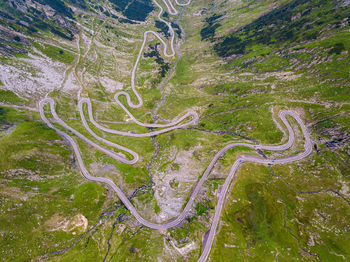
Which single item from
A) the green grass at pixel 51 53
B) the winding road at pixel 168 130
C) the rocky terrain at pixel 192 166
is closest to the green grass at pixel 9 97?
the rocky terrain at pixel 192 166

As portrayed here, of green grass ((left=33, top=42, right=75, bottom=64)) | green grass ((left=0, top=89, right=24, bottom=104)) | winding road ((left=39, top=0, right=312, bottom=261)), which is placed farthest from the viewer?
green grass ((left=33, top=42, right=75, bottom=64))

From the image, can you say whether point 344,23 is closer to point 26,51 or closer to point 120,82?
point 120,82

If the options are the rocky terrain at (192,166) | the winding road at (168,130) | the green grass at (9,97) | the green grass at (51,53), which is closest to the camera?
the rocky terrain at (192,166)

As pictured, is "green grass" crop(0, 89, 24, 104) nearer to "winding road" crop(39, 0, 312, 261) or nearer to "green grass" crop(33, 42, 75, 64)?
"winding road" crop(39, 0, 312, 261)

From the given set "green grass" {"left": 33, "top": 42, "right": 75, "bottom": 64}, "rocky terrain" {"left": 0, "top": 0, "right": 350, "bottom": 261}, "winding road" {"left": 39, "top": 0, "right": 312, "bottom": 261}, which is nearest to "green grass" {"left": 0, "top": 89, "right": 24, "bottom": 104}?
"rocky terrain" {"left": 0, "top": 0, "right": 350, "bottom": 261}

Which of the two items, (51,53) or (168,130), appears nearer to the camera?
(168,130)

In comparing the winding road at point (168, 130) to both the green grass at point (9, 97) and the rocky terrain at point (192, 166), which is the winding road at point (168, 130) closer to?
the rocky terrain at point (192, 166)

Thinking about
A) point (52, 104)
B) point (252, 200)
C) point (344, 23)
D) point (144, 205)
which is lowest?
point (252, 200)

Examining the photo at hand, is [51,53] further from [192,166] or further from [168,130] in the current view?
[192,166]

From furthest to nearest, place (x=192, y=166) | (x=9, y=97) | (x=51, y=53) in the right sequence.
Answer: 1. (x=51, y=53)
2. (x=9, y=97)
3. (x=192, y=166)

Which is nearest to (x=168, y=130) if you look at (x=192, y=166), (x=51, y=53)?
(x=192, y=166)

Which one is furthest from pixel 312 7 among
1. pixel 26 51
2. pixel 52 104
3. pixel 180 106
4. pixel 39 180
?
pixel 26 51
